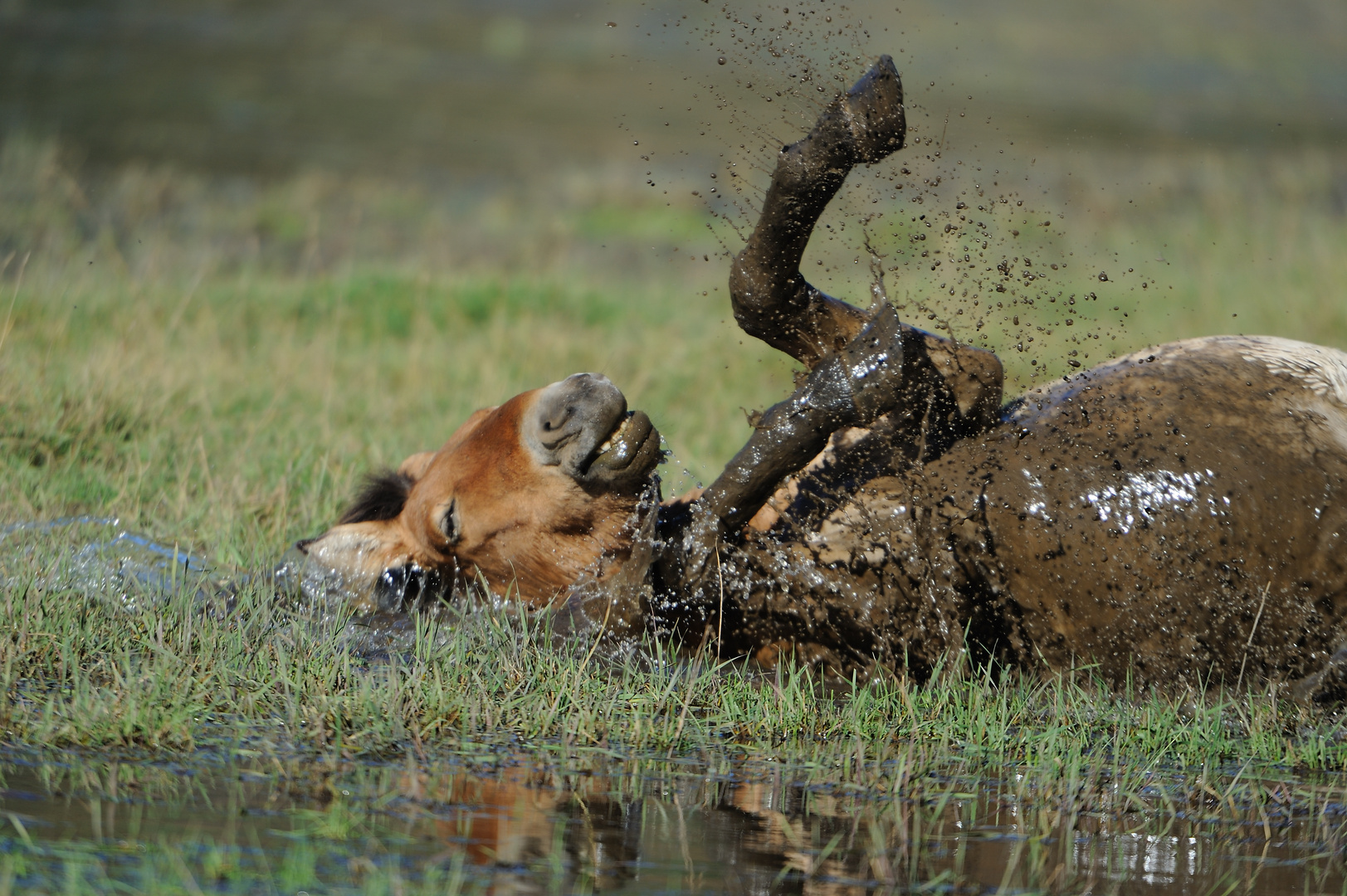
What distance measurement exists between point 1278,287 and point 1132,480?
5133 millimetres

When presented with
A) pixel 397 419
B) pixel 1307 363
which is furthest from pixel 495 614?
pixel 397 419

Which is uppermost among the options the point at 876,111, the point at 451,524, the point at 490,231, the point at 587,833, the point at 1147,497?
the point at 490,231

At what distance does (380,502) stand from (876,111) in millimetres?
1807

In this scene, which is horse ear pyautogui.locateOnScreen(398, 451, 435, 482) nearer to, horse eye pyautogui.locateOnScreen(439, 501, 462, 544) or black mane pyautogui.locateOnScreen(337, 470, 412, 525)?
black mane pyautogui.locateOnScreen(337, 470, 412, 525)

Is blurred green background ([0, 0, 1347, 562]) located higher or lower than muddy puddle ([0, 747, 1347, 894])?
higher

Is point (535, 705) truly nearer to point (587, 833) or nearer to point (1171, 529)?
point (587, 833)

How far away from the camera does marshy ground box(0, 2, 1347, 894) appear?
2178 millimetres

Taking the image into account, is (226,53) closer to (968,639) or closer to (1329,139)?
(1329,139)

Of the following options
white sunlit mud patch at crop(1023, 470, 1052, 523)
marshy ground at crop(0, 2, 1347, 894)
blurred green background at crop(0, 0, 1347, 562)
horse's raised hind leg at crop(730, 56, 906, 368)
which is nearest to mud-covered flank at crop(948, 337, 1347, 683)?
white sunlit mud patch at crop(1023, 470, 1052, 523)

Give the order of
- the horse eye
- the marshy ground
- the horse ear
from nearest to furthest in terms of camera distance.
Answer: the marshy ground → the horse eye → the horse ear

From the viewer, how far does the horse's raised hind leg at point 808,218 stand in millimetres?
3141

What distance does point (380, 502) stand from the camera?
386 cm

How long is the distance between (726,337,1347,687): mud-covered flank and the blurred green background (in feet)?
1.18

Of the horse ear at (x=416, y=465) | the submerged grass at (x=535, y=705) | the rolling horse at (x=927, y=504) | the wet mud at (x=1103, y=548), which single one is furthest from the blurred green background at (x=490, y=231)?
the submerged grass at (x=535, y=705)
